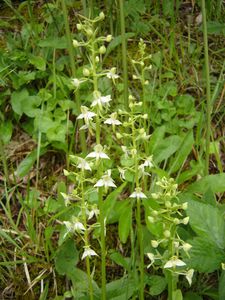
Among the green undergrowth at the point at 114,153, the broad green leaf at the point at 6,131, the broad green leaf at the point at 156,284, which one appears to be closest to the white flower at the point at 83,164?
the green undergrowth at the point at 114,153

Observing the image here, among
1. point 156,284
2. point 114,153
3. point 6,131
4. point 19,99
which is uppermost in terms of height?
point 19,99

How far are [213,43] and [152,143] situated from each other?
102 centimetres

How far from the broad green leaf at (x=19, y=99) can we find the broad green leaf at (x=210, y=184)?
3.13 feet

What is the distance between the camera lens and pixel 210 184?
2527mm

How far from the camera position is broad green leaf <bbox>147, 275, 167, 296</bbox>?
2248 millimetres

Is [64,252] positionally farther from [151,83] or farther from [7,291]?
[151,83]

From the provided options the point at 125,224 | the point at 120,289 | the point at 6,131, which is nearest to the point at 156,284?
the point at 120,289

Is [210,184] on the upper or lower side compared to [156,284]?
upper

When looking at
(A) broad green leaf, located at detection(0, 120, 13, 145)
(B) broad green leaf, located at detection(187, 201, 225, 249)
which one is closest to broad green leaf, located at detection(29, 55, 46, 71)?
(A) broad green leaf, located at detection(0, 120, 13, 145)

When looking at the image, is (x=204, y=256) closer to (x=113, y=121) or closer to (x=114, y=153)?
(x=113, y=121)

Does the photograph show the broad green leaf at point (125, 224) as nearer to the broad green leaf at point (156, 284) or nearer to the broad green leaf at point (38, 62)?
the broad green leaf at point (156, 284)

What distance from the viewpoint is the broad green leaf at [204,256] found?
2.10 m

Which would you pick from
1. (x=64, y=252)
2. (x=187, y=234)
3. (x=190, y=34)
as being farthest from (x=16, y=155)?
(x=190, y=34)

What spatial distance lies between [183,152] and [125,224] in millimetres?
477
